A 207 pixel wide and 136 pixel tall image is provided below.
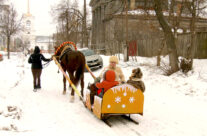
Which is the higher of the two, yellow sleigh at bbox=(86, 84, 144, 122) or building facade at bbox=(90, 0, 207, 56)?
building facade at bbox=(90, 0, 207, 56)

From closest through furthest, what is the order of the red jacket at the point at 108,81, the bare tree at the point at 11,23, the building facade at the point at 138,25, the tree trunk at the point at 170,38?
the red jacket at the point at 108,81, the tree trunk at the point at 170,38, the building facade at the point at 138,25, the bare tree at the point at 11,23

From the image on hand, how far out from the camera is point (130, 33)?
28.5 metres

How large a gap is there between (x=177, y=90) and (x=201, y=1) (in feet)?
18.8

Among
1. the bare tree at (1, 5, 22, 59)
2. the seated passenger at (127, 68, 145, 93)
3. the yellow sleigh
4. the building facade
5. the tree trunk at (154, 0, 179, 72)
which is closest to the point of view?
the yellow sleigh

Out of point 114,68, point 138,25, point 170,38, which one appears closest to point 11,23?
point 138,25

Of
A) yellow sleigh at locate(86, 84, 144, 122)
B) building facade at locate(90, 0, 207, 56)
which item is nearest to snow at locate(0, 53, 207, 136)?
yellow sleigh at locate(86, 84, 144, 122)

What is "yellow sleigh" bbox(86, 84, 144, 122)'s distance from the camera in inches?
205

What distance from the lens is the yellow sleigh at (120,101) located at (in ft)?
17.1

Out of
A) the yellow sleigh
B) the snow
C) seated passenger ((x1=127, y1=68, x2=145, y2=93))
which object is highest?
seated passenger ((x1=127, y1=68, x2=145, y2=93))

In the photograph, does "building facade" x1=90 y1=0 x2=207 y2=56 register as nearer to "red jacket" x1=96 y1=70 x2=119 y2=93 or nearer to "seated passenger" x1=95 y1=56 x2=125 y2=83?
"seated passenger" x1=95 y1=56 x2=125 y2=83

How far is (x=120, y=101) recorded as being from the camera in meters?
5.30

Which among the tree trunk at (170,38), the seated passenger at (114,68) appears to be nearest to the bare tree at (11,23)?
the tree trunk at (170,38)

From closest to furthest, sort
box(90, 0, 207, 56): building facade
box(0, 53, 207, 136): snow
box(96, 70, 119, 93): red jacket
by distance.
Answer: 1. box(0, 53, 207, 136): snow
2. box(96, 70, 119, 93): red jacket
3. box(90, 0, 207, 56): building facade

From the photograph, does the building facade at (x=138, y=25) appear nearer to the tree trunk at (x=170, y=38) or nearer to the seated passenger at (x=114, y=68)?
the tree trunk at (x=170, y=38)
